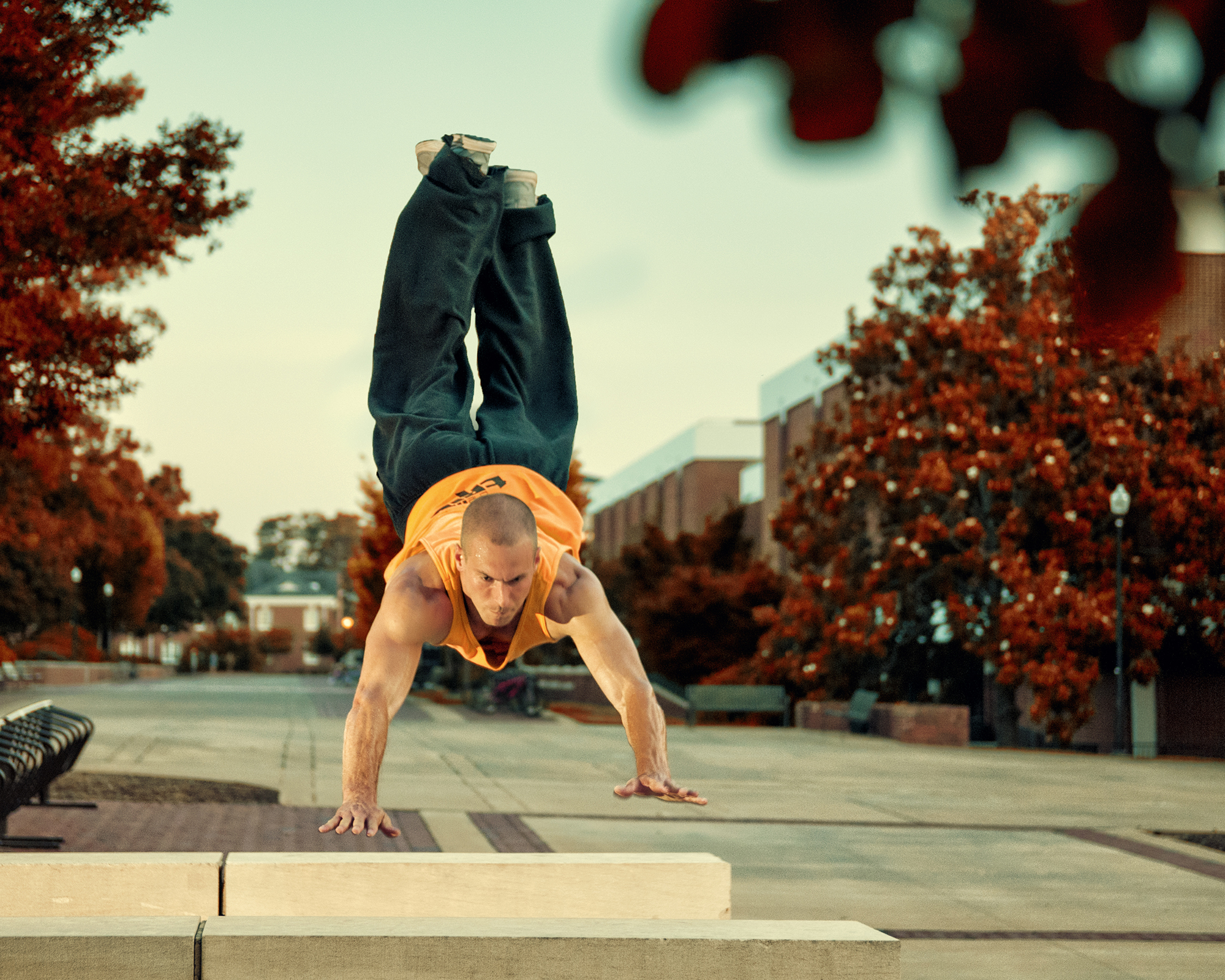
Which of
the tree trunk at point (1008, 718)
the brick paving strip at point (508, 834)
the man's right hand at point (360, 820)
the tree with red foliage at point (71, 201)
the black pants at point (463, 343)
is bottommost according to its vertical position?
the brick paving strip at point (508, 834)

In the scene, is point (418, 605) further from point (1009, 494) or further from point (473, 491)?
point (1009, 494)

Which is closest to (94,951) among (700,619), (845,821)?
(845,821)

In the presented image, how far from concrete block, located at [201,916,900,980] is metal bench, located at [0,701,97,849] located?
14.2 feet

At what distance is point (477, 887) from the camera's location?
6742mm

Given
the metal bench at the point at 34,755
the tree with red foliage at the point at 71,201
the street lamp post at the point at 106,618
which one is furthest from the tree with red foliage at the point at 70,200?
the street lamp post at the point at 106,618

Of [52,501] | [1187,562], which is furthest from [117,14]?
[52,501]

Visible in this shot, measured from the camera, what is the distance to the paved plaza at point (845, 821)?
887 cm

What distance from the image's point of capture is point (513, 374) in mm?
6418

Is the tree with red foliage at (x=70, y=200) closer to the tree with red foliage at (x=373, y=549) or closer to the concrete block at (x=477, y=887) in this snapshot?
the concrete block at (x=477, y=887)

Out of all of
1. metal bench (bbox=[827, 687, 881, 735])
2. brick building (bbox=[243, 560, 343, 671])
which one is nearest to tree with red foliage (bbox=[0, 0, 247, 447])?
metal bench (bbox=[827, 687, 881, 735])

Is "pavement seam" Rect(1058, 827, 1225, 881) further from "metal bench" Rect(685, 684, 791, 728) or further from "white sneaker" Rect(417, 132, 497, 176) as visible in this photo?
"metal bench" Rect(685, 684, 791, 728)

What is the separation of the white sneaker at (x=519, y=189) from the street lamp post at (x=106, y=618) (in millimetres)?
54079

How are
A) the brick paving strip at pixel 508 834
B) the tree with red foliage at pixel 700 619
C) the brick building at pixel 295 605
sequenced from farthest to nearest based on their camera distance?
the brick building at pixel 295 605, the tree with red foliage at pixel 700 619, the brick paving strip at pixel 508 834

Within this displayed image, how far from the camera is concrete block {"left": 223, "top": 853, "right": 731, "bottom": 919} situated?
6.66 meters
